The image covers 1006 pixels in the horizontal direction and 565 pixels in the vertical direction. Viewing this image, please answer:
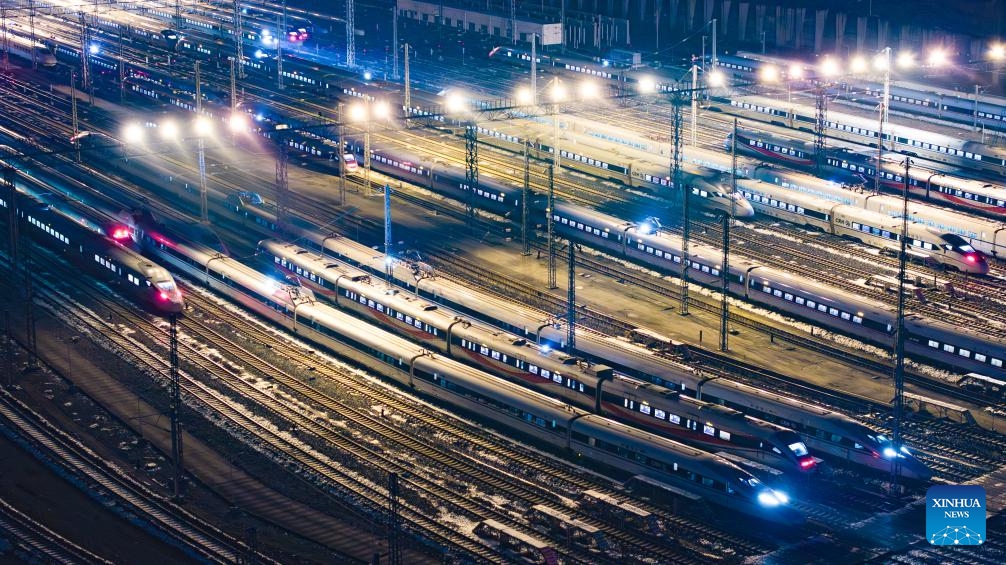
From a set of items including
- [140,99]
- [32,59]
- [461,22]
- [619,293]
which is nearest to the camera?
[619,293]

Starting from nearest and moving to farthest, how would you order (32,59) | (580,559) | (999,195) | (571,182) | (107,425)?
(580,559) → (107,425) → (999,195) → (571,182) → (32,59)

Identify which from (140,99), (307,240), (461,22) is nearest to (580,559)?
(307,240)

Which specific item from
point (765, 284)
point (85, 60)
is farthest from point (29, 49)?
point (765, 284)

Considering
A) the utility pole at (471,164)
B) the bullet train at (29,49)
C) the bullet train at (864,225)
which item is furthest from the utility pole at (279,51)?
the bullet train at (864,225)

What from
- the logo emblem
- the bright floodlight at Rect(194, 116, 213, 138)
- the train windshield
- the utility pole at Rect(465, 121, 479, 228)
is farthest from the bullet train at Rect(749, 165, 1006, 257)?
the logo emblem

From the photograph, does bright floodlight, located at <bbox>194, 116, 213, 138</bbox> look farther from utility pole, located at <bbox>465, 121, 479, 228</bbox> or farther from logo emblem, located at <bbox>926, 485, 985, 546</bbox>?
logo emblem, located at <bbox>926, 485, 985, 546</bbox>

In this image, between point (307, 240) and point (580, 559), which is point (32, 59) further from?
point (580, 559)

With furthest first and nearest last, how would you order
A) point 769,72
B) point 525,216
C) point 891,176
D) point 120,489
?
point 769,72, point 891,176, point 525,216, point 120,489

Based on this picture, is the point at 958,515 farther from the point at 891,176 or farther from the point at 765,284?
the point at 891,176
